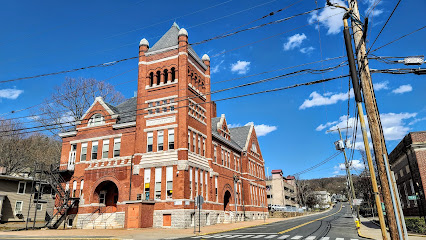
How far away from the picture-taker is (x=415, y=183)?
23.6m

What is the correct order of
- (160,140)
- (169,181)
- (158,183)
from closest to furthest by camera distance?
(169,181)
(158,183)
(160,140)

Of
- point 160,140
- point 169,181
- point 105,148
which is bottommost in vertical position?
point 169,181

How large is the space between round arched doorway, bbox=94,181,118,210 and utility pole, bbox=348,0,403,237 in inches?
1138

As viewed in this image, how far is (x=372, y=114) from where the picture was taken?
36.6 feet

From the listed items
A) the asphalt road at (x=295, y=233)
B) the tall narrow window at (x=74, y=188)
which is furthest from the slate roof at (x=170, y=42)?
the asphalt road at (x=295, y=233)

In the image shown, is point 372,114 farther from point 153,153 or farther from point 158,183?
point 153,153

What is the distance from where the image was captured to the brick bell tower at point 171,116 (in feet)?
100

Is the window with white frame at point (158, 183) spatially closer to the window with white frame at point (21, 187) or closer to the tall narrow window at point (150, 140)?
the tall narrow window at point (150, 140)

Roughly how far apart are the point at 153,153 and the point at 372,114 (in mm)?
24398

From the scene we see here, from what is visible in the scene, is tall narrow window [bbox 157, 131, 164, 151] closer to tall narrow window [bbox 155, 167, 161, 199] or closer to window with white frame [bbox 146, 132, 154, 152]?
Result: window with white frame [bbox 146, 132, 154, 152]

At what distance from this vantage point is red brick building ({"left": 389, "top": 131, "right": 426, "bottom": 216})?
72.7 feet

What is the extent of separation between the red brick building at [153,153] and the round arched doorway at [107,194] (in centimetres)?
11

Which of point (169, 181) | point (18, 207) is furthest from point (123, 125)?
point (18, 207)

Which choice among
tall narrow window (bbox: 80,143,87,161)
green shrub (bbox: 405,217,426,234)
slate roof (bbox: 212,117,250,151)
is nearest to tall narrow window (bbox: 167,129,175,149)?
tall narrow window (bbox: 80,143,87,161)
